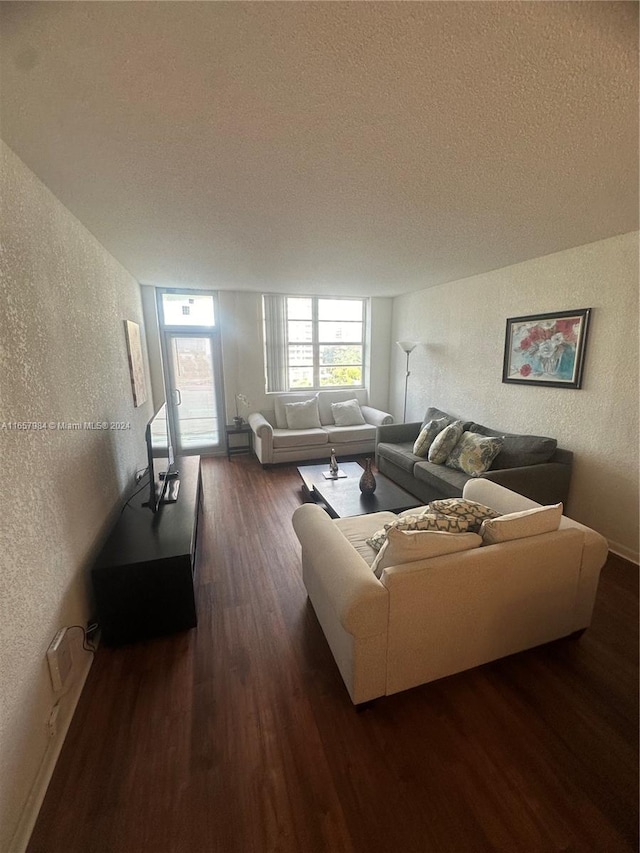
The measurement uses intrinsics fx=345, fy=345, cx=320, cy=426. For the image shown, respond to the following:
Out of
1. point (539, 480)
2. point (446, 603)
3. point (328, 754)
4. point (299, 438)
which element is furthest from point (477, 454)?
point (328, 754)

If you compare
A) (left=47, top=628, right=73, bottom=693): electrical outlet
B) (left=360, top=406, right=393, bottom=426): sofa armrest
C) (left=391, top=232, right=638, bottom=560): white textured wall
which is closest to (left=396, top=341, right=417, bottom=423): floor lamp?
(left=360, top=406, right=393, bottom=426): sofa armrest

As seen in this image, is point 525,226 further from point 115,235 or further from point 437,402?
point 115,235

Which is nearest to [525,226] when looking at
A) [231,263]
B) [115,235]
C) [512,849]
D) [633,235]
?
[633,235]

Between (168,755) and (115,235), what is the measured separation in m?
3.00

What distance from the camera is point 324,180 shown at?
1702 mm

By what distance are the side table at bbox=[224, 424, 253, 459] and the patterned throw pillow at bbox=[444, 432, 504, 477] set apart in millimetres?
3013

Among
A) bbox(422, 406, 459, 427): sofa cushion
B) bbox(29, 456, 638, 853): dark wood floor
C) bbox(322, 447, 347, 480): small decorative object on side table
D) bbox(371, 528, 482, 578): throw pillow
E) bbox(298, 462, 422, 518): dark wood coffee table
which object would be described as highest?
bbox(422, 406, 459, 427): sofa cushion

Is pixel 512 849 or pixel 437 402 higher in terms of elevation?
pixel 437 402

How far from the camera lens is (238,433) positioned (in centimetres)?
510

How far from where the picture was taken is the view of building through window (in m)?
5.34

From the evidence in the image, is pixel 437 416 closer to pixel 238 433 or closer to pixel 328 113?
pixel 238 433

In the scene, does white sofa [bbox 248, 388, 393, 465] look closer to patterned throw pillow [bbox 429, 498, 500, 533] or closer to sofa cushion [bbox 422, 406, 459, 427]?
sofa cushion [bbox 422, 406, 459, 427]

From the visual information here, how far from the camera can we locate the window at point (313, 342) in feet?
17.1

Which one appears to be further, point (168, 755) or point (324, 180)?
point (324, 180)
